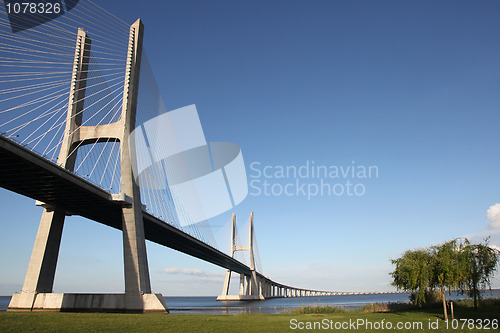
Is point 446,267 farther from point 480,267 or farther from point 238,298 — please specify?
point 238,298

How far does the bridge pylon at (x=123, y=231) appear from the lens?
33250 millimetres

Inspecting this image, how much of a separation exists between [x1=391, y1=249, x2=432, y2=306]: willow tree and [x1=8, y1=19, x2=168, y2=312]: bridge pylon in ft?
63.6

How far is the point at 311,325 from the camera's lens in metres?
19.4

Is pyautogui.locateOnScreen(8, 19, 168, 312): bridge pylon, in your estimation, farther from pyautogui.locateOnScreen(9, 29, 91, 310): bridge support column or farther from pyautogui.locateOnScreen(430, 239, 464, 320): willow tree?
pyautogui.locateOnScreen(430, 239, 464, 320): willow tree

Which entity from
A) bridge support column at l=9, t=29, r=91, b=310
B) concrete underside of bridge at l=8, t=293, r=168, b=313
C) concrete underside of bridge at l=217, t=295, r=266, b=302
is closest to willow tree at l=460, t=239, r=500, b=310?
concrete underside of bridge at l=8, t=293, r=168, b=313

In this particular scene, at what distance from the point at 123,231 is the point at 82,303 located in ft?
23.6

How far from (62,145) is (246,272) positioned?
8067 cm

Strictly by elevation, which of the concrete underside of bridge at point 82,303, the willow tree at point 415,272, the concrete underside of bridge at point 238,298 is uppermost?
the willow tree at point 415,272

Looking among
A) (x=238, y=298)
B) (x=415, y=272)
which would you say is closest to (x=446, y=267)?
(x=415, y=272)

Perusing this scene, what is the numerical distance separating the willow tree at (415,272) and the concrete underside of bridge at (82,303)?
1927cm

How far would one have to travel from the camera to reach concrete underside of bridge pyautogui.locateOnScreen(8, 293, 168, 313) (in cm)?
3266

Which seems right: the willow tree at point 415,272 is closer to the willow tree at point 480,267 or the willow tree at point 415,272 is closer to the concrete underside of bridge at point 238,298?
Result: the willow tree at point 480,267

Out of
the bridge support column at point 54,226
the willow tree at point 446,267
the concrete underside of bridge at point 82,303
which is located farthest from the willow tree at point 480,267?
the bridge support column at point 54,226

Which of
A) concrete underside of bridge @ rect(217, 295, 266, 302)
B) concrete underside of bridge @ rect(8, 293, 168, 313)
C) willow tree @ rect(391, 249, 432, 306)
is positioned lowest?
concrete underside of bridge @ rect(217, 295, 266, 302)
